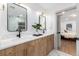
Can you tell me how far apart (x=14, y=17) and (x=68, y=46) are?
1156mm

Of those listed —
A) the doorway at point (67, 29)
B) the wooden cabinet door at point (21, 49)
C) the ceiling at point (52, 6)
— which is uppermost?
the ceiling at point (52, 6)

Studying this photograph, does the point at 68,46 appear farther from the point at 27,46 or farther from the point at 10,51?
the point at 10,51

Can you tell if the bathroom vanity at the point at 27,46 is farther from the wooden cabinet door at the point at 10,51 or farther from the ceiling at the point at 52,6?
the ceiling at the point at 52,6

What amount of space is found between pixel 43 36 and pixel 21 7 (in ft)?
2.69

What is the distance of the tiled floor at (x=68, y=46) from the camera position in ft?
5.54

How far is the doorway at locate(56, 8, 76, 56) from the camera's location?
5.46 ft

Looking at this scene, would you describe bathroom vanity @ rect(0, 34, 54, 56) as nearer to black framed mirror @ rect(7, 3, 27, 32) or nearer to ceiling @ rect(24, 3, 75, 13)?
black framed mirror @ rect(7, 3, 27, 32)

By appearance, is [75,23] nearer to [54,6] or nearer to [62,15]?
[62,15]

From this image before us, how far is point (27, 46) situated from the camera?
1.69 m

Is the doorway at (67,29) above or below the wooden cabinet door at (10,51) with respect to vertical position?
above

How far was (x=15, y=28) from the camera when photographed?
1.93m

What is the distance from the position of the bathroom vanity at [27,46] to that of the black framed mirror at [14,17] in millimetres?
315

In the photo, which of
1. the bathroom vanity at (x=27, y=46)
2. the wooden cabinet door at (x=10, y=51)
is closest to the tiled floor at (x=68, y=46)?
the bathroom vanity at (x=27, y=46)

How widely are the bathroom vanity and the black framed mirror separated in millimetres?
315
